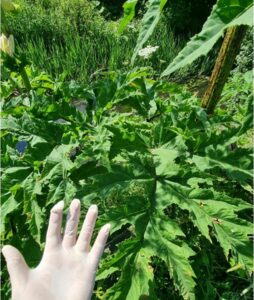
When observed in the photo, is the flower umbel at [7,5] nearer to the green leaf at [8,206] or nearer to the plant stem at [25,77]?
the plant stem at [25,77]

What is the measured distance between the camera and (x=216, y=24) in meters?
0.67

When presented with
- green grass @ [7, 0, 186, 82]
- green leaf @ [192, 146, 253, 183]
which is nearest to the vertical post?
green leaf @ [192, 146, 253, 183]

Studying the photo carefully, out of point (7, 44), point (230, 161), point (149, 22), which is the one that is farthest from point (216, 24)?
point (7, 44)

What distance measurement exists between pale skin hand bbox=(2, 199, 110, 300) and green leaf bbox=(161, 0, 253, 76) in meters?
0.66

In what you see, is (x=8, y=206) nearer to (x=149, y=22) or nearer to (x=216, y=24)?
(x=149, y=22)

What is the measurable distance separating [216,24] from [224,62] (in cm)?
75

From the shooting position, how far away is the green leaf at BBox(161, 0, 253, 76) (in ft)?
2.15

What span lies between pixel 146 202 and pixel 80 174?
0.35 m

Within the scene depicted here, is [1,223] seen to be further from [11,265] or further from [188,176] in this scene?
[188,176]

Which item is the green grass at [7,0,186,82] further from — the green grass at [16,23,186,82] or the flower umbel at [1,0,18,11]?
the flower umbel at [1,0,18,11]

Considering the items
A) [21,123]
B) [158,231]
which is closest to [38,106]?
[21,123]

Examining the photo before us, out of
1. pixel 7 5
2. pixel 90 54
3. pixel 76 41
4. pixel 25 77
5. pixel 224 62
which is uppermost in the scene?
pixel 7 5

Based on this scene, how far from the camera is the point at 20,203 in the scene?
1.62 m

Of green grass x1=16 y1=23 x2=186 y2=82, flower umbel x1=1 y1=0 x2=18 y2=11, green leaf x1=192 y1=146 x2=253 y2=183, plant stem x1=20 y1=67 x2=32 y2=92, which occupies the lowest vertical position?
green grass x1=16 y1=23 x2=186 y2=82
